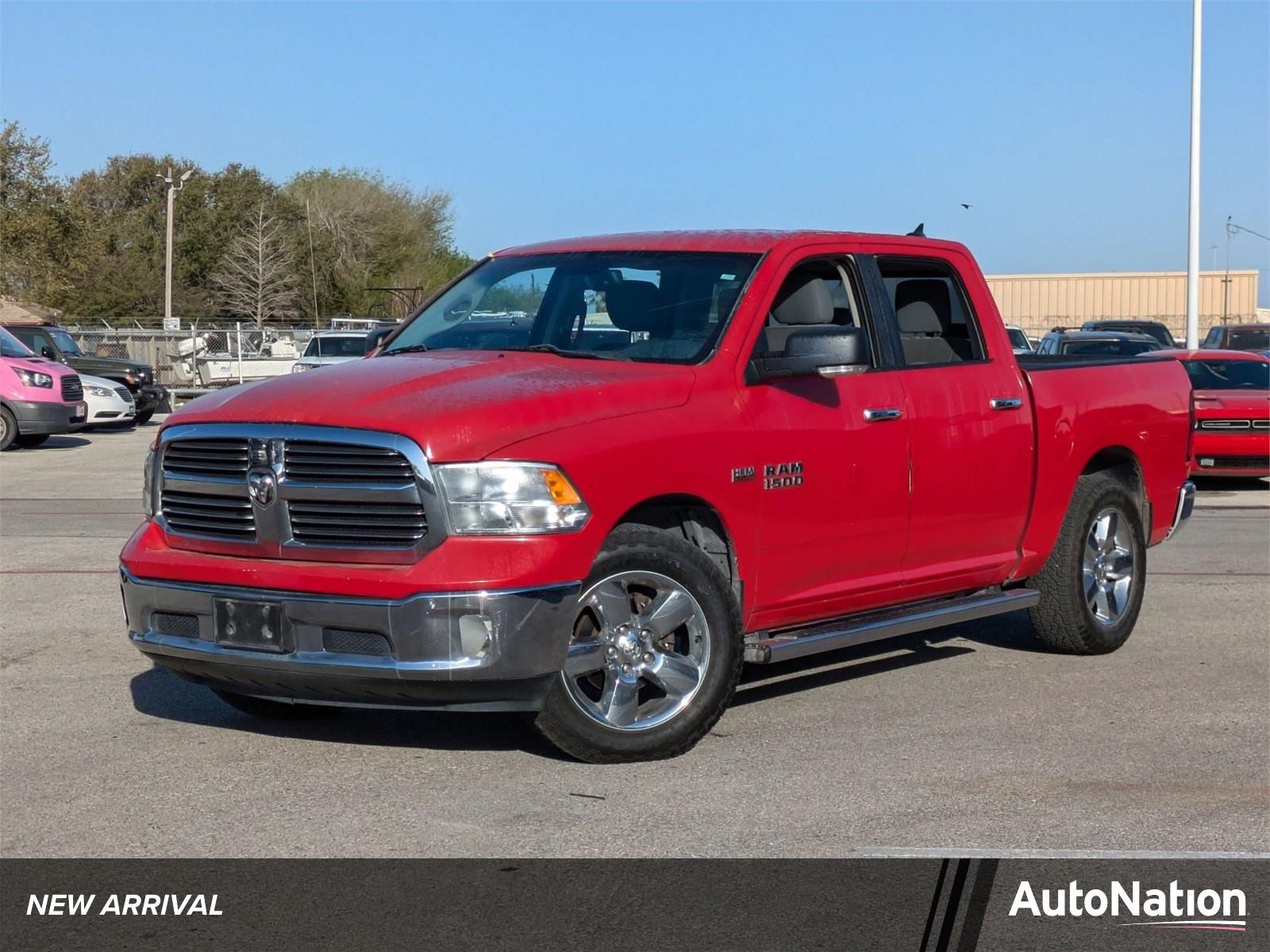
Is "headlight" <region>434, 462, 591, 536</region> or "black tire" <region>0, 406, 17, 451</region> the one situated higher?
"headlight" <region>434, 462, 591, 536</region>

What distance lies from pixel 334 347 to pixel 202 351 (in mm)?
13153

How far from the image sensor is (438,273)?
81.1 metres

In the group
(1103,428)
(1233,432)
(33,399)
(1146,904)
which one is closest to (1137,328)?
(1233,432)

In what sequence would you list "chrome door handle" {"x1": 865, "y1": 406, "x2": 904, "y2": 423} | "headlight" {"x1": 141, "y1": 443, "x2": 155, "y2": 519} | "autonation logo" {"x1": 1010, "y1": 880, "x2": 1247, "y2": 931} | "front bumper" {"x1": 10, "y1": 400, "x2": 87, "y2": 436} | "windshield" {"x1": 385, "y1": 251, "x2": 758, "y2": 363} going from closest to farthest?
1. "autonation logo" {"x1": 1010, "y1": 880, "x2": 1247, "y2": 931}
2. "headlight" {"x1": 141, "y1": 443, "x2": 155, "y2": 519}
3. "windshield" {"x1": 385, "y1": 251, "x2": 758, "y2": 363}
4. "chrome door handle" {"x1": 865, "y1": 406, "x2": 904, "y2": 423}
5. "front bumper" {"x1": 10, "y1": 400, "x2": 87, "y2": 436}

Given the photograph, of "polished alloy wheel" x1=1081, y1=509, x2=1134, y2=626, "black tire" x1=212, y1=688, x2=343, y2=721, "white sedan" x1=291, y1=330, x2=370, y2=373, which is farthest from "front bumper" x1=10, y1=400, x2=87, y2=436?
"polished alloy wheel" x1=1081, y1=509, x2=1134, y2=626

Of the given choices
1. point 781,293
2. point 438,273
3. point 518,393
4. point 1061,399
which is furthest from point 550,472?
point 438,273

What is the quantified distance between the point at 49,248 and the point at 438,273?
32951 millimetres

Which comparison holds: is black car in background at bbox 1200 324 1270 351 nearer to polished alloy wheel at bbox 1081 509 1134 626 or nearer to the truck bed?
the truck bed

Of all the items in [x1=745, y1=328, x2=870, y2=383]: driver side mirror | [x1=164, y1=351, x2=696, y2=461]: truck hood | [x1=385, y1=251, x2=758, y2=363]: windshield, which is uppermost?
[x1=385, y1=251, x2=758, y2=363]: windshield

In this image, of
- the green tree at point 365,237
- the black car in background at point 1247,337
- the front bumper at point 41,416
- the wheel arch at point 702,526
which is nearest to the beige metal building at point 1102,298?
the green tree at point 365,237

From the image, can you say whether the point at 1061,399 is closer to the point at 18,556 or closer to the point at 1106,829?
the point at 1106,829

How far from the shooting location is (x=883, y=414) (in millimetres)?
7023

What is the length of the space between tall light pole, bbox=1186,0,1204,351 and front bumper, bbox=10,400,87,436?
2056cm

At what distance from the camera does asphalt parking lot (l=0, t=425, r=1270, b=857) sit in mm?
5254
